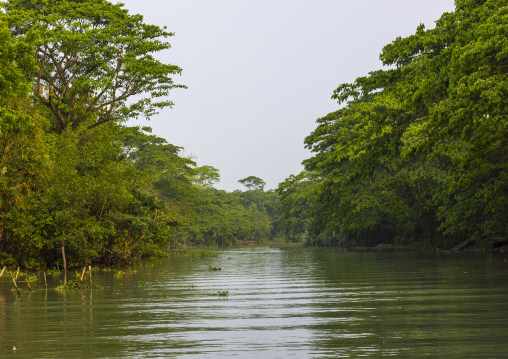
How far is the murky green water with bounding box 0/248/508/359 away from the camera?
7.32m

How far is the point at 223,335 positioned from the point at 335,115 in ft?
162

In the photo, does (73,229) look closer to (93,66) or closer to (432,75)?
(93,66)

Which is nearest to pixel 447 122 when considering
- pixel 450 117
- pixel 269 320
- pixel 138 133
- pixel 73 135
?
pixel 450 117

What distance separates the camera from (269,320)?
9.87 meters

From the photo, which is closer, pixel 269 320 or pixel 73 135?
pixel 269 320

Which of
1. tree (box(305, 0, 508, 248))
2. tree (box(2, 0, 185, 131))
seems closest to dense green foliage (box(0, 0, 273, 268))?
tree (box(2, 0, 185, 131))

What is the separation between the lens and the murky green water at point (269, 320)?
24.0 ft

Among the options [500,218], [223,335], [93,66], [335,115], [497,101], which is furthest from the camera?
[335,115]

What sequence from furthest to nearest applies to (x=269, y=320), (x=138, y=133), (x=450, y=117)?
1. (x=138, y=133)
2. (x=450, y=117)
3. (x=269, y=320)

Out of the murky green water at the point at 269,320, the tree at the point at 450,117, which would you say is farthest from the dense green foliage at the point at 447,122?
the murky green water at the point at 269,320

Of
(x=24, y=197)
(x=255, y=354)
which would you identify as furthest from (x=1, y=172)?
(x=255, y=354)

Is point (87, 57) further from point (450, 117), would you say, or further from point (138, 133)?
point (450, 117)

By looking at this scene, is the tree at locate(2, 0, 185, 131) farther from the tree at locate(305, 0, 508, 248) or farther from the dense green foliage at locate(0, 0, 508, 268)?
the tree at locate(305, 0, 508, 248)

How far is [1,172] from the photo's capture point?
21203 mm
